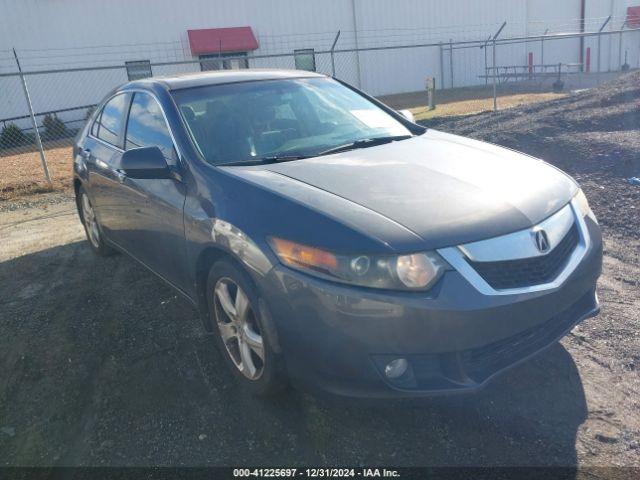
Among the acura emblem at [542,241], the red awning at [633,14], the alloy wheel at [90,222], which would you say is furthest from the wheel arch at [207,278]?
the red awning at [633,14]

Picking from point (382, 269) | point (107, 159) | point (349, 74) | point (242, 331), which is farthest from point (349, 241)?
point (349, 74)

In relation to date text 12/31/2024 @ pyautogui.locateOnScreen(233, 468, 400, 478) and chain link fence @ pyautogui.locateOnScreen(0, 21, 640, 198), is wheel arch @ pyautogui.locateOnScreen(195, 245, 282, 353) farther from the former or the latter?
chain link fence @ pyautogui.locateOnScreen(0, 21, 640, 198)

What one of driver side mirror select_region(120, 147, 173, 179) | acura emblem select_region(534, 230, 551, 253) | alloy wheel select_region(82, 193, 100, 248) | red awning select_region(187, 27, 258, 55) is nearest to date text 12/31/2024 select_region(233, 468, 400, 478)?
acura emblem select_region(534, 230, 551, 253)

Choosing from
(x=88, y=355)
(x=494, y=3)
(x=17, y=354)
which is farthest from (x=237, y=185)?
(x=494, y=3)

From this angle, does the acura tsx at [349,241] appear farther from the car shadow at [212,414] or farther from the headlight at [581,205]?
the car shadow at [212,414]

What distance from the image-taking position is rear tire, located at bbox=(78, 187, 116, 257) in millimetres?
5186

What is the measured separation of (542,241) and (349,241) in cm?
89

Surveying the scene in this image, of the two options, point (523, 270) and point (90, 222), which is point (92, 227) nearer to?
point (90, 222)

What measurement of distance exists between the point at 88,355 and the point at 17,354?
52 cm

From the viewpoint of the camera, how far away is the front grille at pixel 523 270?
2.32 meters

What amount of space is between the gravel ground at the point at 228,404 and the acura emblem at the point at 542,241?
64 cm

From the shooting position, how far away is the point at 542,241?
2.50m

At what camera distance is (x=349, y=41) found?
2573 centimetres

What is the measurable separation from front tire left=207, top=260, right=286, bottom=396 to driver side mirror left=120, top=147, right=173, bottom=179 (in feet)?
2.38
